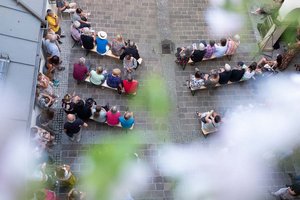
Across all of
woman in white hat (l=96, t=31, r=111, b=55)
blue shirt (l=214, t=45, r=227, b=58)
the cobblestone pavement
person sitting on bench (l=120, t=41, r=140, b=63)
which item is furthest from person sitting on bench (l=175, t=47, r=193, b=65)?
woman in white hat (l=96, t=31, r=111, b=55)

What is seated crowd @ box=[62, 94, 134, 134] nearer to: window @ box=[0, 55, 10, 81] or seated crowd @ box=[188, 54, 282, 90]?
window @ box=[0, 55, 10, 81]

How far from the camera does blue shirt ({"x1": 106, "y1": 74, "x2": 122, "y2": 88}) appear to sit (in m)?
12.6

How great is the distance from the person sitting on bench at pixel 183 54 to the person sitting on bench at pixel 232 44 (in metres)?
1.47

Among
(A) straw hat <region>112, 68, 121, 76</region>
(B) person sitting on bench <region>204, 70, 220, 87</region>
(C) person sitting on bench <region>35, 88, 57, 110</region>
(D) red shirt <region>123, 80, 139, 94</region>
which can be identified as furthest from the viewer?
(B) person sitting on bench <region>204, 70, 220, 87</region>

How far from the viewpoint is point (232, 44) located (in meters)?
13.9

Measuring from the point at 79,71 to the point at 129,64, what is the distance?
5.64 ft

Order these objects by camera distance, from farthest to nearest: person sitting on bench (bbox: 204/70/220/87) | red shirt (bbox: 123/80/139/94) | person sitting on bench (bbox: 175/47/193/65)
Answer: person sitting on bench (bbox: 175/47/193/65) < person sitting on bench (bbox: 204/70/220/87) < red shirt (bbox: 123/80/139/94)

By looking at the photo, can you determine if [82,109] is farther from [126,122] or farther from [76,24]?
[76,24]

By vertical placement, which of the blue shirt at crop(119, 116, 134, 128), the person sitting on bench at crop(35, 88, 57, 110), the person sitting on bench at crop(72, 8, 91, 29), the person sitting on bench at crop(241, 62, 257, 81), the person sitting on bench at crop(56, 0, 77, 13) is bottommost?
the blue shirt at crop(119, 116, 134, 128)

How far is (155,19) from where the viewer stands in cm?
1509

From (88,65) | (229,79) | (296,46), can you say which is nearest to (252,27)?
(296,46)

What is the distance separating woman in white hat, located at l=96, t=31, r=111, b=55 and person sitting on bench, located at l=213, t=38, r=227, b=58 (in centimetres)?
383

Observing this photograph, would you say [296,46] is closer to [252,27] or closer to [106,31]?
[252,27]

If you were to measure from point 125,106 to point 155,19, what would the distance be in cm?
411
